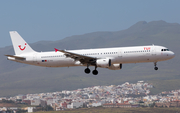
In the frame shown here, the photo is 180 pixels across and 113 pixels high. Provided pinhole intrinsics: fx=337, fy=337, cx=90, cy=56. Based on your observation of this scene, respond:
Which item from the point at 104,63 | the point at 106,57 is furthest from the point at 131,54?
the point at 104,63

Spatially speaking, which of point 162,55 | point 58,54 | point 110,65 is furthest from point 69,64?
point 162,55

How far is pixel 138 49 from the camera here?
66938mm

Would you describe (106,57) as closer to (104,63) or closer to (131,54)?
(104,63)

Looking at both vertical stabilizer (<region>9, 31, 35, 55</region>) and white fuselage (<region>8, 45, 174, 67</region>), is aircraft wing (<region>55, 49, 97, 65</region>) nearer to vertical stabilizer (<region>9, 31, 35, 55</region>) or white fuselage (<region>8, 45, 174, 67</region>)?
white fuselage (<region>8, 45, 174, 67</region>)

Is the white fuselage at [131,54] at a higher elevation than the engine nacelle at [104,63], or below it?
higher

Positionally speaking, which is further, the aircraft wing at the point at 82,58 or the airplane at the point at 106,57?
the airplane at the point at 106,57

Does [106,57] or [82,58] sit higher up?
[106,57]

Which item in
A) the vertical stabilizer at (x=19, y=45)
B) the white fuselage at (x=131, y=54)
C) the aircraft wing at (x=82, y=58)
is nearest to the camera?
the aircraft wing at (x=82, y=58)

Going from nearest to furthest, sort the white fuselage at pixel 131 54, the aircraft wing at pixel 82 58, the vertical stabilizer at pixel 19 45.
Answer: the aircraft wing at pixel 82 58 < the white fuselage at pixel 131 54 < the vertical stabilizer at pixel 19 45

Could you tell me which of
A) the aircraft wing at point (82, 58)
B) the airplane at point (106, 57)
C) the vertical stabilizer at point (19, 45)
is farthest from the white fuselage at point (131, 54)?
the vertical stabilizer at point (19, 45)

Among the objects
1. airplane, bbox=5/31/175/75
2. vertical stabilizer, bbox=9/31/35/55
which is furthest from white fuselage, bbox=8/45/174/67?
vertical stabilizer, bbox=9/31/35/55

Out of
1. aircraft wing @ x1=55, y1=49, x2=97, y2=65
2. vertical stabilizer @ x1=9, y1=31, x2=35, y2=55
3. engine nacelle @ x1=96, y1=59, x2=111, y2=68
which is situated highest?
vertical stabilizer @ x1=9, y1=31, x2=35, y2=55

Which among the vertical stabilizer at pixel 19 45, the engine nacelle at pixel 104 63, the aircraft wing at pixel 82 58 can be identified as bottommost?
the engine nacelle at pixel 104 63

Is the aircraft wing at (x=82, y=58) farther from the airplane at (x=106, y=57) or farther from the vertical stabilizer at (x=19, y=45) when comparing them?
the vertical stabilizer at (x=19, y=45)
